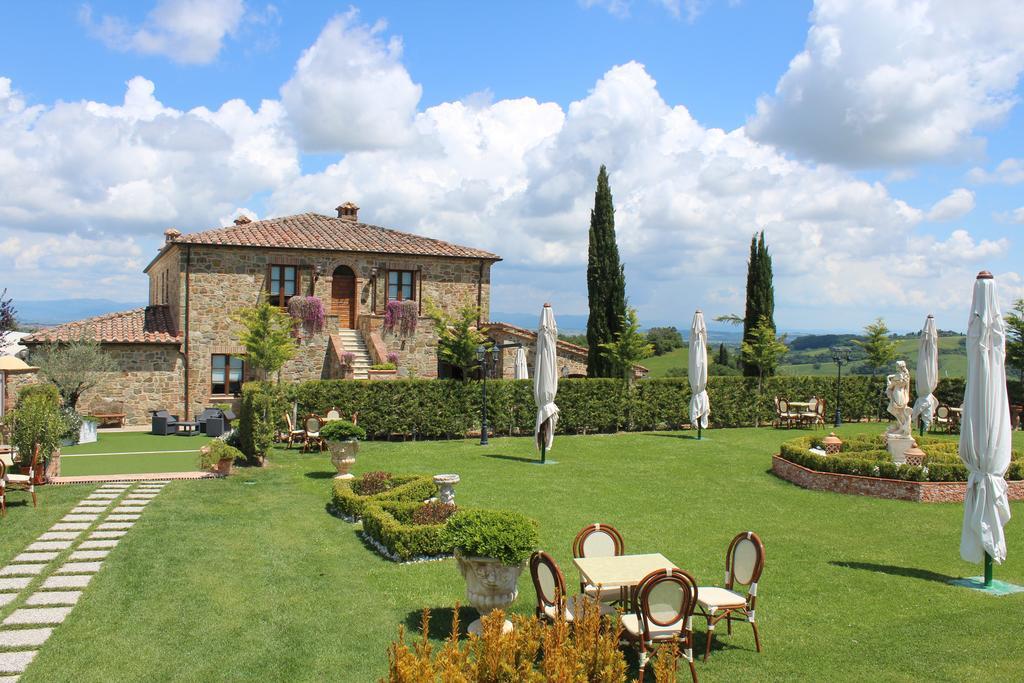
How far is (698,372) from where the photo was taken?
23219 millimetres

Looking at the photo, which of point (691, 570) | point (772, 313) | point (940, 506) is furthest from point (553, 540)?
point (772, 313)

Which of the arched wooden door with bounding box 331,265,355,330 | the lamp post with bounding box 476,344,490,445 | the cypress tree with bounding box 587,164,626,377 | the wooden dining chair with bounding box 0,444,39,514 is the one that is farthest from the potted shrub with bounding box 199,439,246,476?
the cypress tree with bounding box 587,164,626,377

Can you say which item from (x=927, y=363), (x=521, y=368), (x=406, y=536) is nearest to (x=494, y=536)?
(x=406, y=536)

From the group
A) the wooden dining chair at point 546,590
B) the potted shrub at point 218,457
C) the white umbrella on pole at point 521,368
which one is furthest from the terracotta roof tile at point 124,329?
the wooden dining chair at point 546,590

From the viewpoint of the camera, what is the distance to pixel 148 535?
36.6ft

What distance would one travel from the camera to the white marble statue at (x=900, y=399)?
56.5 ft

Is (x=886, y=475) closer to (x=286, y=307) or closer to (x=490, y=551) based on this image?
(x=490, y=551)

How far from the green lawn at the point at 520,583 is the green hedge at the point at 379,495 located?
373mm

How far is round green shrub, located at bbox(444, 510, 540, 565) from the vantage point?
7.29 meters

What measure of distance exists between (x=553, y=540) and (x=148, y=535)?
6.12 meters

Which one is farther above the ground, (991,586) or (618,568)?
(618,568)

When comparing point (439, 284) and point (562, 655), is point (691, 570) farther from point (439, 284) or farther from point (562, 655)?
point (439, 284)

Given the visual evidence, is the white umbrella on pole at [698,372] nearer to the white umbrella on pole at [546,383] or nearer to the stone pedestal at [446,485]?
the white umbrella on pole at [546,383]

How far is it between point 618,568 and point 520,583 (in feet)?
7.50
